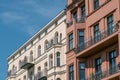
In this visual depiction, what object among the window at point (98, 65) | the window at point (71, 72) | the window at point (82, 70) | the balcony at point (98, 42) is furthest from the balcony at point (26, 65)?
the window at point (98, 65)

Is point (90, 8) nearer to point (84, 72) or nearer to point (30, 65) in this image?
point (84, 72)

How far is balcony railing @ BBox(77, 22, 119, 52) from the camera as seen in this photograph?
4377 centimetres

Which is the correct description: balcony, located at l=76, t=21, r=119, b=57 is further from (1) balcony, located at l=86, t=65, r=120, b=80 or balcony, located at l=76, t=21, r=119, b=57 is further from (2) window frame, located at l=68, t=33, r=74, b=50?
(1) balcony, located at l=86, t=65, r=120, b=80

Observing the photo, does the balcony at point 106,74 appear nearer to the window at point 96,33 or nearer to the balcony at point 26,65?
the window at point 96,33

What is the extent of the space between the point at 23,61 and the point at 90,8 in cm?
2949

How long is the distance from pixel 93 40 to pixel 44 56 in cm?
2031

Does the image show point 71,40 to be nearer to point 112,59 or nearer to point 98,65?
point 98,65

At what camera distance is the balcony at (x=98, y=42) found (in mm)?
43312

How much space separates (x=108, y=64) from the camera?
45.0 metres

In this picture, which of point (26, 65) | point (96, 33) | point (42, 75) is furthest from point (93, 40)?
point (26, 65)

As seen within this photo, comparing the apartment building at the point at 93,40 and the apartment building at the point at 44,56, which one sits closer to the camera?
the apartment building at the point at 93,40

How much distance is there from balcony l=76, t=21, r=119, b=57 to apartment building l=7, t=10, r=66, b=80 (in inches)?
422

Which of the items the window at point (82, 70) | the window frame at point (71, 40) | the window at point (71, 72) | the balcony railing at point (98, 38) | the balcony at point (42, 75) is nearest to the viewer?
the balcony railing at point (98, 38)

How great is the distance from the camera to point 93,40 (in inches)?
1858
